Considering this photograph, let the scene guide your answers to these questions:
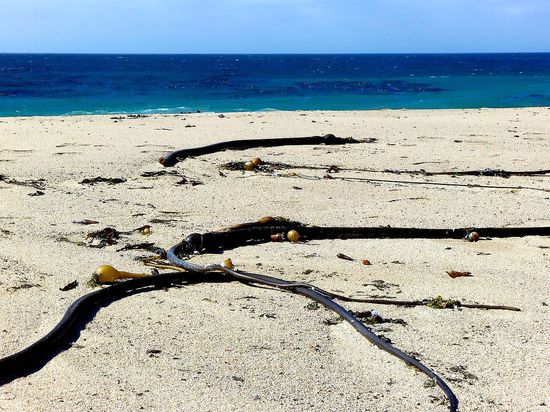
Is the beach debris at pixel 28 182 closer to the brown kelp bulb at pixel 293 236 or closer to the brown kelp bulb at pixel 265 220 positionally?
the brown kelp bulb at pixel 265 220

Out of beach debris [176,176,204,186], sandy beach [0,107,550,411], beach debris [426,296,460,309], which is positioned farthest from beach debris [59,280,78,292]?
beach debris [176,176,204,186]

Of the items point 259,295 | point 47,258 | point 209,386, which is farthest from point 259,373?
point 47,258

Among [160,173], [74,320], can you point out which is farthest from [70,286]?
[160,173]

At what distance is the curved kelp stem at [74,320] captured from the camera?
3013 mm

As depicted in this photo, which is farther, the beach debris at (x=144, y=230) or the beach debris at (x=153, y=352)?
the beach debris at (x=144, y=230)

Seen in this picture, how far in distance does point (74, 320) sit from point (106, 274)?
0.65m

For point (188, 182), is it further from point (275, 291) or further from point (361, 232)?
point (275, 291)

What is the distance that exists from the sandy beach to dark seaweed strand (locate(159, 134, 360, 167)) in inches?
6.2

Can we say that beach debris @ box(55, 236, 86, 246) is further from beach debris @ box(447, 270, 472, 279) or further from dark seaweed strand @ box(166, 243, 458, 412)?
beach debris @ box(447, 270, 472, 279)

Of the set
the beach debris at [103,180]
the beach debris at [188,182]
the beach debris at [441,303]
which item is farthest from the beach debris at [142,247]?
the beach debris at [103,180]

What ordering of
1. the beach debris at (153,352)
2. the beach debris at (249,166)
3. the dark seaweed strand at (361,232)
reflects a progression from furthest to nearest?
the beach debris at (249,166)
the dark seaweed strand at (361,232)
the beach debris at (153,352)

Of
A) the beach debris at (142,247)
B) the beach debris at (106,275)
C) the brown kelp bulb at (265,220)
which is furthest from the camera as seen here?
the brown kelp bulb at (265,220)

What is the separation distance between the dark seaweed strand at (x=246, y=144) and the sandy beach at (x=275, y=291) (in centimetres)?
16

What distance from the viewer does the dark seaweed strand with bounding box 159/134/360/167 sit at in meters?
8.45
